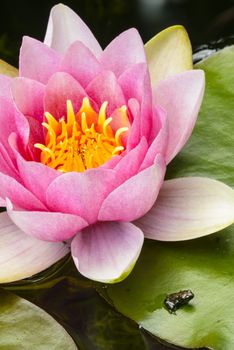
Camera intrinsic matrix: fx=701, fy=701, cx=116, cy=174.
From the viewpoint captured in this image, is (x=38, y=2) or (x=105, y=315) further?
(x=38, y=2)

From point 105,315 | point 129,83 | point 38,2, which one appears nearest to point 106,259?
point 105,315

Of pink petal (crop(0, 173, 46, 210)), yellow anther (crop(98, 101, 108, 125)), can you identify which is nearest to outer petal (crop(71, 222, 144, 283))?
pink petal (crop(0, 173, 46, 210))

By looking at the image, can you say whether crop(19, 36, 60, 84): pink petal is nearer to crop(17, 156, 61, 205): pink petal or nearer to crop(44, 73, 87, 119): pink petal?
crop(44, 73, 87, 119): pink petal

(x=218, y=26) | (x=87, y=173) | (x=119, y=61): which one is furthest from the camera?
(x=218, y=26)

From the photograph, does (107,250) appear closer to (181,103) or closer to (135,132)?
(135,132)

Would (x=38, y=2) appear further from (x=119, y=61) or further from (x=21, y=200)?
(x=21, y=200)

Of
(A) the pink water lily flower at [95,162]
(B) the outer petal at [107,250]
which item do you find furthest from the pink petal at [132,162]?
(B) the outer petal at [107,250]

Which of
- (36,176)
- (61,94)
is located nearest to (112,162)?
(36,176)
